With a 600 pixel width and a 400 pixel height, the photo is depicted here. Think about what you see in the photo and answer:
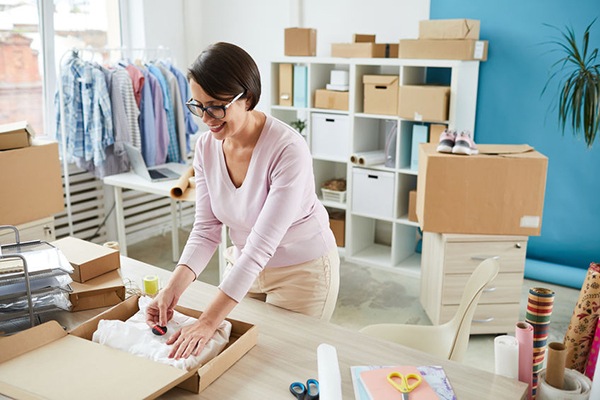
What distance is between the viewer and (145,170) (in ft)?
12.7

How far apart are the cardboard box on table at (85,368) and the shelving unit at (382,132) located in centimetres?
269

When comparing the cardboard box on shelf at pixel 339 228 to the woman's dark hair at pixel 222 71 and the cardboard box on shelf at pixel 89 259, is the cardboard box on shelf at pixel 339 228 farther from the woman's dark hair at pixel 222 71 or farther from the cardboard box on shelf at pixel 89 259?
the woman's dark hair at pixel 222 71

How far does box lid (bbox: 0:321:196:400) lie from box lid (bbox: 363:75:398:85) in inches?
116

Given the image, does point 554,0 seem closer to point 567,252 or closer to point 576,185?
point 576,185

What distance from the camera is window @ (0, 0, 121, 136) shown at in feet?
13.6

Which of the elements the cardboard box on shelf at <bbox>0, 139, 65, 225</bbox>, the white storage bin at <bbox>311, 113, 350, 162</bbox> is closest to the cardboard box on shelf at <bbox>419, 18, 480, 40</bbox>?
the white storage bin at <bbox>311, 113, 350, 162</bbox>

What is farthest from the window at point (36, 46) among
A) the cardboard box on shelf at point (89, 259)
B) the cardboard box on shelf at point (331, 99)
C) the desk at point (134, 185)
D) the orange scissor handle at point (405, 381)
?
the orange scissor handle at point (405, 381)

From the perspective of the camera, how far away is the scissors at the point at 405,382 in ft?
4.43

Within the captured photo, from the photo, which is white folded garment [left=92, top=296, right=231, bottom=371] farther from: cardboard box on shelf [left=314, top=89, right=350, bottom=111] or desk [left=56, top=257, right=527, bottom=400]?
cardboard box on shelf [left=314, top=89, right=350, bottom=111]

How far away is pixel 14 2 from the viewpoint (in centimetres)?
412

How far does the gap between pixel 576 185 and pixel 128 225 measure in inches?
133

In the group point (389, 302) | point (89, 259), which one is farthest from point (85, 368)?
point (389, 302)

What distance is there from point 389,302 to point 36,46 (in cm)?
309

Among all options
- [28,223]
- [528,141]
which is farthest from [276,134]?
[528,141]
